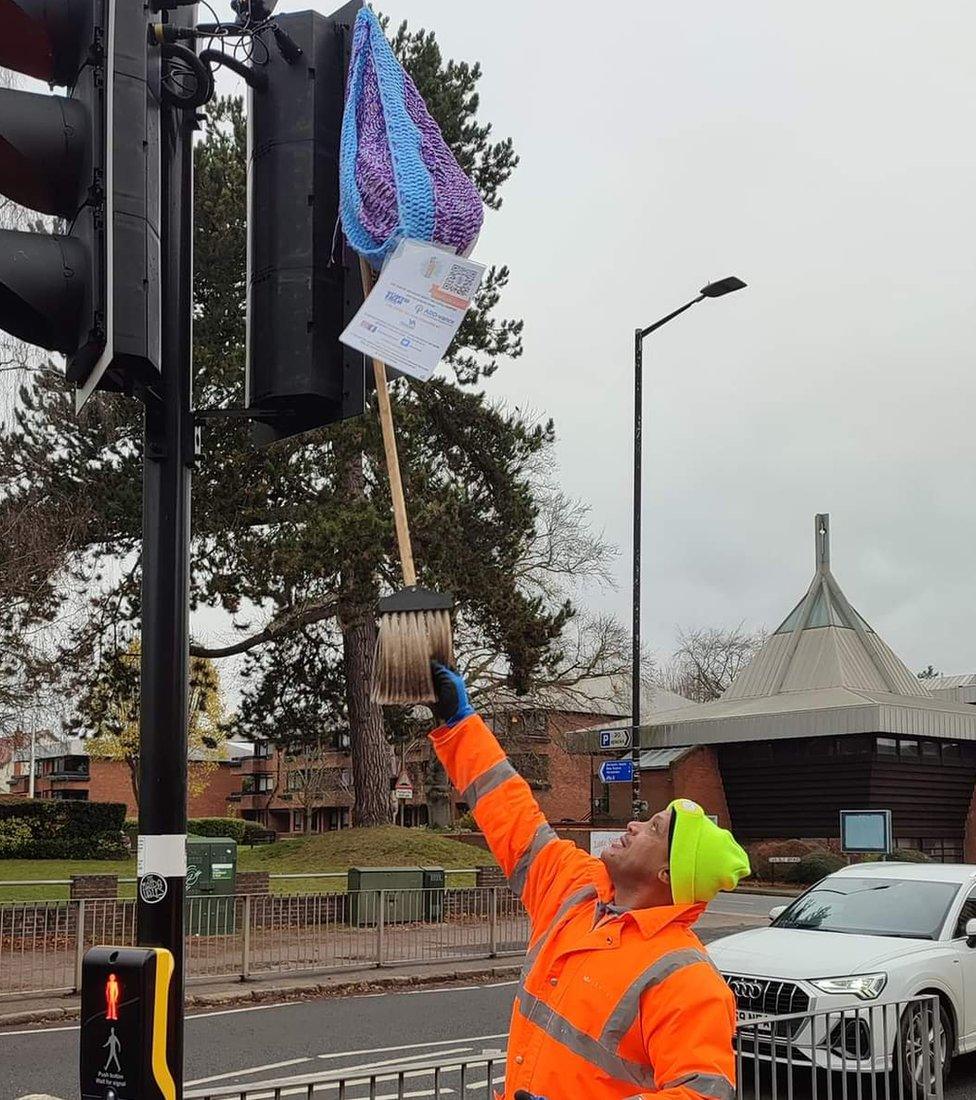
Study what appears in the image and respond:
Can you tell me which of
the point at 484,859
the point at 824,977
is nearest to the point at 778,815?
the point at 484,859

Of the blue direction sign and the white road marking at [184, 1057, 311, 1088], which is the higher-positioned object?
the blue direction sign

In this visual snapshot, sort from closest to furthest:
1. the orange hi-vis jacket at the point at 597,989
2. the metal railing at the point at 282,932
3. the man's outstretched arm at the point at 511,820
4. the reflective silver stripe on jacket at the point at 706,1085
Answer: the reflective silver stripe on jacket at the point at 706,1085 < the orange hi-vis jacket at the point at 597,989 < the man's outstretched arm at the point at 511,820 < the metal railing at the point at 282,932

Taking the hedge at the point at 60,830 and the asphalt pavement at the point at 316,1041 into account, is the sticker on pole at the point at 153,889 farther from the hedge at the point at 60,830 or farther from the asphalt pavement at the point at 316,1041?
the hedge at the point at 60,830

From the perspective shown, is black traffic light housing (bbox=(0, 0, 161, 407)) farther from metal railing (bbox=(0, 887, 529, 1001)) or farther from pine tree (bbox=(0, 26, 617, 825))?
pine tree (bbox=(0, 26, 617, 825))

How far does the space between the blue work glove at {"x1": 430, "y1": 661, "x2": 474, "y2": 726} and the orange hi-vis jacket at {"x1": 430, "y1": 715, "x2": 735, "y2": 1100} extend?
4cm

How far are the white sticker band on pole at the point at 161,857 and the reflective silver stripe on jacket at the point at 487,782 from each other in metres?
0.79

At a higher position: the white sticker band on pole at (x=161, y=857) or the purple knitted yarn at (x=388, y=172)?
the purple knitted yarn at (x=388, y=172)

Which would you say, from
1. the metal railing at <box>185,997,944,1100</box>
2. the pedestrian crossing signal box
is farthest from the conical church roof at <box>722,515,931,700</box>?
the pedestrian crossing signal box

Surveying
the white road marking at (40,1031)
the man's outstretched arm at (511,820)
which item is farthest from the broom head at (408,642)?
the white road marking at (40,1031)

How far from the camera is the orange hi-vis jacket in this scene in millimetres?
2973

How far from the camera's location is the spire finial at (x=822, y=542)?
44.8 meters

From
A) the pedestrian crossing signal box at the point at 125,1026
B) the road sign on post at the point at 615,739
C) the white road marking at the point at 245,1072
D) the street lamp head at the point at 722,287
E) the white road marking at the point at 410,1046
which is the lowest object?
the white road marking at the point at 410,1046

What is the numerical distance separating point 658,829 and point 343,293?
161 centimetres

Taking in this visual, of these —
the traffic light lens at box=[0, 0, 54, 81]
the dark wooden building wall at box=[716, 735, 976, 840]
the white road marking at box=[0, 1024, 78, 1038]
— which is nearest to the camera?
the traffic light lens at box=[0, 0, 54, 81]
